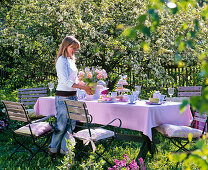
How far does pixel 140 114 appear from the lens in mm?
3717

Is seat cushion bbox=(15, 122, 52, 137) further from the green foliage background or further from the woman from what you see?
the green foliage background

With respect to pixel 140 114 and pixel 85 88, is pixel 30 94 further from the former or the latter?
pixel 140 114

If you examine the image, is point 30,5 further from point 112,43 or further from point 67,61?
point 67,61

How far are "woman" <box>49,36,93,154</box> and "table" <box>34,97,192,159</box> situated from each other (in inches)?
15.6

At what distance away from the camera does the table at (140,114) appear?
365 centimetres

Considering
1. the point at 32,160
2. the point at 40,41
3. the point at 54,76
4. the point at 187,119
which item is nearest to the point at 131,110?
the point at 187,119

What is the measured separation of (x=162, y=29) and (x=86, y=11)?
2.36m

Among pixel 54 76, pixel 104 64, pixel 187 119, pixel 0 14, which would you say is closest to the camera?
pixel 187 119

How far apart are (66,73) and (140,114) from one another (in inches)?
45.5

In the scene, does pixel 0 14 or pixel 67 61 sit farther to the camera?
pixel 0 14

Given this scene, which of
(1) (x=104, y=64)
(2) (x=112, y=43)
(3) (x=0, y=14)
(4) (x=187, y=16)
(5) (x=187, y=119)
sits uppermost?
(3) (x=0, y=14)

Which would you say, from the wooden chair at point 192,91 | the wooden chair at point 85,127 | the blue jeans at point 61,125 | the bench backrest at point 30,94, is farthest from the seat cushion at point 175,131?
the bench backrest at point 30,94

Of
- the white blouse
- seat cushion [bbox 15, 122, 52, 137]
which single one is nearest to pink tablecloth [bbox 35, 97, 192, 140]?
the white blouse

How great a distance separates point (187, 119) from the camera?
417 centimetres
